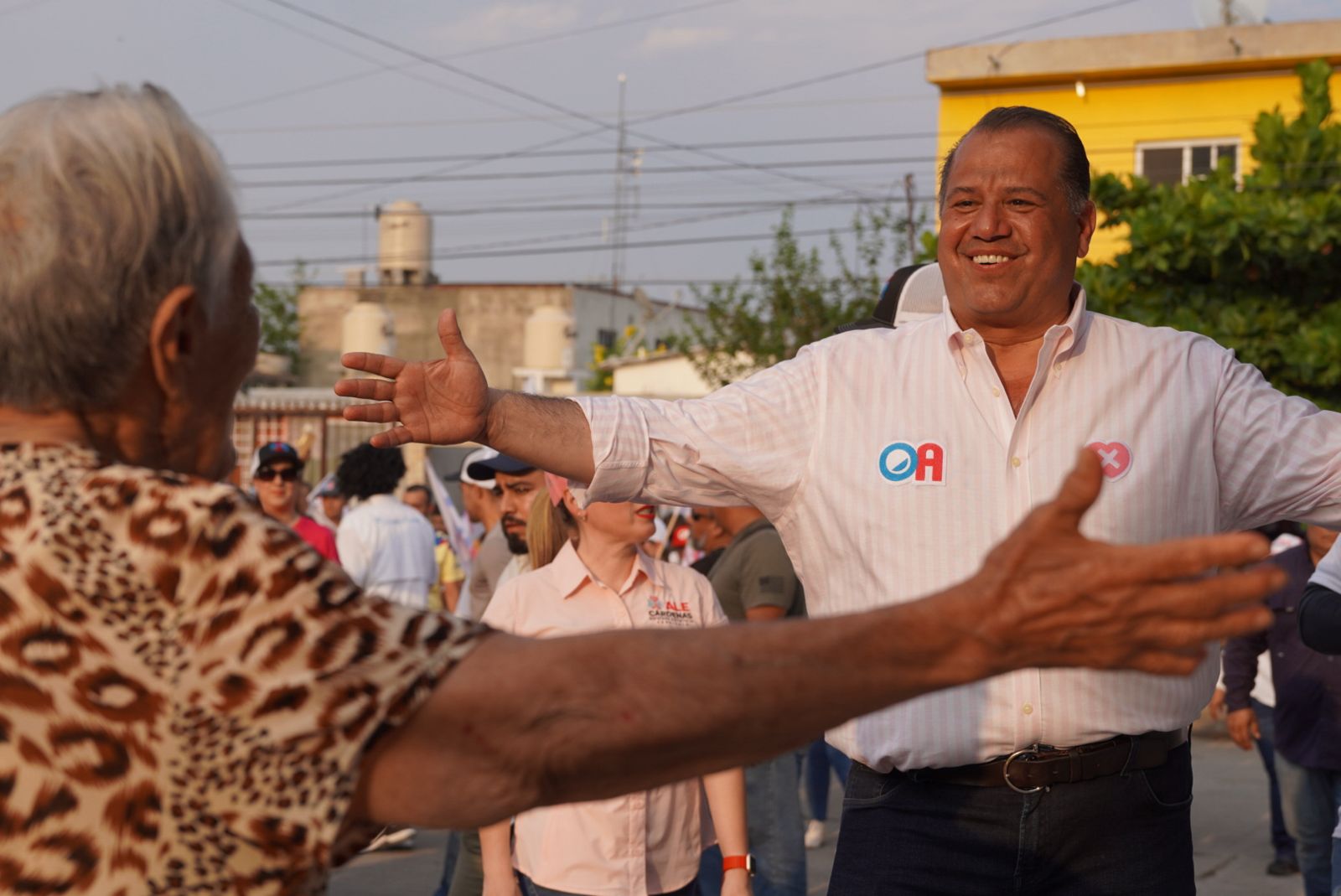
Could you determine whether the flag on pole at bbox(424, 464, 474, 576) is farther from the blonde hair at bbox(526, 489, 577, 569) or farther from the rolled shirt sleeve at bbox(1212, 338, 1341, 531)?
the rolled shirt sleeve at bbox(1212, 338, 1341, 531)

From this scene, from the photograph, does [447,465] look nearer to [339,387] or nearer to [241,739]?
[339,387]

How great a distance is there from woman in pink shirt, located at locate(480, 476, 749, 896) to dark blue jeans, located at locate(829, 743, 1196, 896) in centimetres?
139

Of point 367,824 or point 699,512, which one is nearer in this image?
point 367,824

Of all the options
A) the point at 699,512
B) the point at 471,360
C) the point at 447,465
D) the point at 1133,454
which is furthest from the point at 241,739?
the point at 447,465

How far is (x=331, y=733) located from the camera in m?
1.74

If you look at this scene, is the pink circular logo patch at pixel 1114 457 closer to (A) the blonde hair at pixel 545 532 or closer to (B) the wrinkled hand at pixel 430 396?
(B) the wrinkled hand at pixel 430 396

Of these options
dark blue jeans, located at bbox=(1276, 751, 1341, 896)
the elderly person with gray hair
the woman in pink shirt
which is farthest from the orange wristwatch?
dark blue jeans, located at bbox=(1276, 751, 1341, 896)

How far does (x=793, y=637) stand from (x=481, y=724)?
0.36 metres

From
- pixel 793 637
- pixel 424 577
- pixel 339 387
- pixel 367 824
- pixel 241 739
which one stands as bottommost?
pixel 424 577

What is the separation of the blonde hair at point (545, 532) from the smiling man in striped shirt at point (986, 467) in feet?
7.02

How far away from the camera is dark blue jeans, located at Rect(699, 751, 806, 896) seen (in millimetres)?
7102

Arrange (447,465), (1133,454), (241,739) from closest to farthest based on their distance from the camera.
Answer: (241,739)
(1133,454)
(447,465)

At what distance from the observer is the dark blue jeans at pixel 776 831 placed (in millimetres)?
7102

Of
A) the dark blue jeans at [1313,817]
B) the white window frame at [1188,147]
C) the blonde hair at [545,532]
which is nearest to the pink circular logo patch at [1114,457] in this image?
the blonde hair at [545,532]
